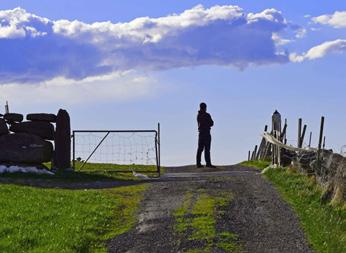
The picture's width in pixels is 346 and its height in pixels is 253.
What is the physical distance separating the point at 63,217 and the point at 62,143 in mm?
11245

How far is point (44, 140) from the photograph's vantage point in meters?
25.0

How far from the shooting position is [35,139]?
24.7 metres

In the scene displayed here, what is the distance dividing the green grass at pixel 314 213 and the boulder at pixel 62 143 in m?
7.82

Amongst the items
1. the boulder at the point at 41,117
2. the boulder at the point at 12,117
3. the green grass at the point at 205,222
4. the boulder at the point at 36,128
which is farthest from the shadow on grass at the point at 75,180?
the green grass at the point at 205,222

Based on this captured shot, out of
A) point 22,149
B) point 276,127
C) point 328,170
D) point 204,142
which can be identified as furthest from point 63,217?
point 276,127

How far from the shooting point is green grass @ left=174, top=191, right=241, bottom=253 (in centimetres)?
1198

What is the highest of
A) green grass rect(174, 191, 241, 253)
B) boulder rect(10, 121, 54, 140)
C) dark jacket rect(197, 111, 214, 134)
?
dark jacket rect(197, 111, 214, 134)

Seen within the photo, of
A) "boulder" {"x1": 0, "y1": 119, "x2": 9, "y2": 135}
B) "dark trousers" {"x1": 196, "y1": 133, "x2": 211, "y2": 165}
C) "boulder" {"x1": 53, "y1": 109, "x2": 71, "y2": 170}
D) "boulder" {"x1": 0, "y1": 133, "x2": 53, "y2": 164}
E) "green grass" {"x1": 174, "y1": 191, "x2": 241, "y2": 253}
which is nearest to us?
"green grass" {"x1": 174, "y1": 191, "x2": 241, "y2": 253}

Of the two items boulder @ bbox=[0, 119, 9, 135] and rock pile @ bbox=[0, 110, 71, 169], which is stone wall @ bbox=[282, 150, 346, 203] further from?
boulder @ bbox=[0, 119, 9, 135]

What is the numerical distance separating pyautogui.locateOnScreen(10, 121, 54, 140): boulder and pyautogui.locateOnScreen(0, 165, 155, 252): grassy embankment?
5.57 m

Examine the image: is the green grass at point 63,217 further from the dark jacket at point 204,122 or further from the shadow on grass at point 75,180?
the dark jacket at point 204,122

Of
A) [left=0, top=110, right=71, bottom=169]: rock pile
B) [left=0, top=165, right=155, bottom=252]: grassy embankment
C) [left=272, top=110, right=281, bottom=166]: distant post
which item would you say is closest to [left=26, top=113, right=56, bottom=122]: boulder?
[left=0, top=110, right=71, bottom=169]: rock pile

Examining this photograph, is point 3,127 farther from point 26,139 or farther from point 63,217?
point 63,217

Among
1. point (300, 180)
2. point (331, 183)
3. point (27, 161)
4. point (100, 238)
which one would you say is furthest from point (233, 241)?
point (27, 161)
